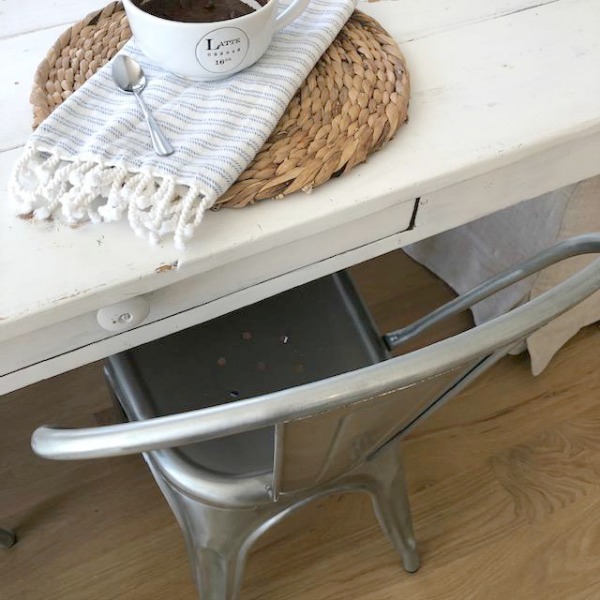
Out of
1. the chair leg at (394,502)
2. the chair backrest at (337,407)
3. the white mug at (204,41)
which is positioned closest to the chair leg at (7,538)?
the chair leg at (394,502)

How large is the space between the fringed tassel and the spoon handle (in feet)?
0.10

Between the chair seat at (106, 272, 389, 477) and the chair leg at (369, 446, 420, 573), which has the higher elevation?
A: the chair seat at (106, 272, 389, 477)

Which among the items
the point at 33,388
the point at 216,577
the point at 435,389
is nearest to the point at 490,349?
the point at 435,389

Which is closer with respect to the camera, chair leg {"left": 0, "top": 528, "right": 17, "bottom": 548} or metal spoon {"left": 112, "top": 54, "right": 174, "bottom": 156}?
metal spoon {"left": 112, "top": 54, "right": 174, "bottom": 156}

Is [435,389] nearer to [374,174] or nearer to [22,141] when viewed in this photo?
[374,174]

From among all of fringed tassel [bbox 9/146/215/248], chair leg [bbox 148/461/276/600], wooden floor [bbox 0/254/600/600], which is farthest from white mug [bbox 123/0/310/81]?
wooden floor [bbox 0/254/600/600]

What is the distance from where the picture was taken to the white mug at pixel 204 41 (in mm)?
588

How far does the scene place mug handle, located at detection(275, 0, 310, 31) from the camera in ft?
2.13

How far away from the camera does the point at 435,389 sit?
562mm

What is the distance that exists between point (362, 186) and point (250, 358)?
30 centimetres

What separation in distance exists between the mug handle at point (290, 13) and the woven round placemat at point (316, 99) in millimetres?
49

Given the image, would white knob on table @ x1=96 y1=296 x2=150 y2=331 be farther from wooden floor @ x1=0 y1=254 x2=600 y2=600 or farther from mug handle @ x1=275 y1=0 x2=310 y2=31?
wooden floor @ x1=0 y1=254 x2=600 y2=600

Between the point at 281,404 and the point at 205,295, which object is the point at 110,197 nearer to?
the point at 205,295

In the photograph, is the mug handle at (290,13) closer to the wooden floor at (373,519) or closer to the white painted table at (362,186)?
the white painted table at (362,186)
